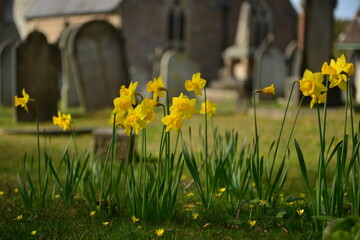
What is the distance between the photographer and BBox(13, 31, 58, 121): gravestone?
35.9ft

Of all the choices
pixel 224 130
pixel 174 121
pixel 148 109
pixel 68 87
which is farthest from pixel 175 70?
pixel 174 121

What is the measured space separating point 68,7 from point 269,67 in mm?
13032

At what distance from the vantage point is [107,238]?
9.80 ft

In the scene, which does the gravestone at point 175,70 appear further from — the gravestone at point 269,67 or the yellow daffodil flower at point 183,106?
the yellow daffodil flower at point 183,106

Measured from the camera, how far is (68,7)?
26984 millimetres

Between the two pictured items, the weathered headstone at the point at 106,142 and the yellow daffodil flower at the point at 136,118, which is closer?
the yellow daffodil flower at the point at 136,118

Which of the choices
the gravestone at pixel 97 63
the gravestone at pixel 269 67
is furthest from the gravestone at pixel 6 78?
the gravestone at pixel 269 67

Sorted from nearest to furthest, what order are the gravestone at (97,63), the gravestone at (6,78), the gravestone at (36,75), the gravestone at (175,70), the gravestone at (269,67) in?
the gravestone at (36,75) → the gravestone at (97,63) → the gravestone at (6,78) → the gravestone at (175,70) → the gravestone at (269,67)

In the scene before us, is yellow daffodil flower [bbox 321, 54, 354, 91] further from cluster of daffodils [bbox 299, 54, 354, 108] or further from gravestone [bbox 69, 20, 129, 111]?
gravestone [bbox 69, 20, 129, 111]

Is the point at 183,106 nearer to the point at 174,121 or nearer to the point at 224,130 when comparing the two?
the point at 174,121

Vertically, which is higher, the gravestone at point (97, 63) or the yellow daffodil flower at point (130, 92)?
the gravestone at point (97, 63)

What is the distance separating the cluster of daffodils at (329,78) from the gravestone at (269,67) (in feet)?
46.6

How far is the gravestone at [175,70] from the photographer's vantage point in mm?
15570

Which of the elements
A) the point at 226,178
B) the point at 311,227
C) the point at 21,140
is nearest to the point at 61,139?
the point at 21,140
